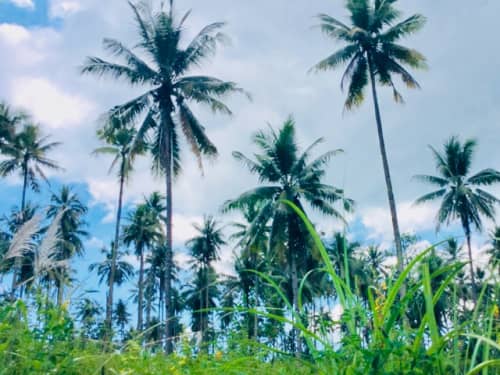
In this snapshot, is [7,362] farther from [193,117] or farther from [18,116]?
[18,116]

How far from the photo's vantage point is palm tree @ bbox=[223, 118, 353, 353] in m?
21.7

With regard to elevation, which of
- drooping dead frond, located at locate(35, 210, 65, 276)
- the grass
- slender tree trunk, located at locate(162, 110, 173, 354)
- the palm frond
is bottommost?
the grass

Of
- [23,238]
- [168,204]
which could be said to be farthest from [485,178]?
[23,238]

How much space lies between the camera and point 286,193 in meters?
21.8

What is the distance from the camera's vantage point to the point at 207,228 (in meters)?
34.3

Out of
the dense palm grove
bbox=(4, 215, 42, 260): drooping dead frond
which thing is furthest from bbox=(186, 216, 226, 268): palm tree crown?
bbox=(4, 215, 42, 260): drooping dead frond

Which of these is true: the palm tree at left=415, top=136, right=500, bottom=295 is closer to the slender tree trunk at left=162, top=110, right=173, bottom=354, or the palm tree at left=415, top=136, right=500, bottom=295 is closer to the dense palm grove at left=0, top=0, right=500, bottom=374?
the dense palm grove at left=0, top=0, right=500, bottom=374

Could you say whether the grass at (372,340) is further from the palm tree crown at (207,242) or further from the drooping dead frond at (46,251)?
the palm tree crown at (207,242)

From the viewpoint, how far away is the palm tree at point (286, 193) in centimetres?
2169

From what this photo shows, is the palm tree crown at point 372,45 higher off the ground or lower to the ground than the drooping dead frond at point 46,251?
higher

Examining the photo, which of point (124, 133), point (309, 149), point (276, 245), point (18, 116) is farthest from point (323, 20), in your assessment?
point (18, 116)

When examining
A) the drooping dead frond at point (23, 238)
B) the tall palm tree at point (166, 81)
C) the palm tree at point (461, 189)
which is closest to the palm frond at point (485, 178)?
the palm tree at point (461, 189)

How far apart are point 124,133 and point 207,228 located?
907cm

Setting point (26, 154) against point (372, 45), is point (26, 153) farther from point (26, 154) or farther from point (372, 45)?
point (372, 45)
